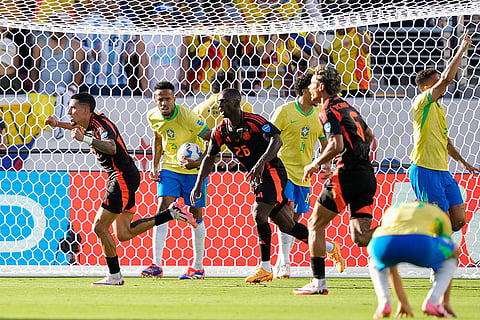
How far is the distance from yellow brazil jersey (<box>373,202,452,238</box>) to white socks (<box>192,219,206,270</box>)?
3.72m

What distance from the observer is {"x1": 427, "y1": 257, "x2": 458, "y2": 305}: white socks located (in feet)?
11.4

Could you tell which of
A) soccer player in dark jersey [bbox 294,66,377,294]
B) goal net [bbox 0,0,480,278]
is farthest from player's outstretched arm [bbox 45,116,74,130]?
soccer player in dark jersey [bbox 294,66,377,294]

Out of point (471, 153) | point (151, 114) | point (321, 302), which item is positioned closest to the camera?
point (321, 302)

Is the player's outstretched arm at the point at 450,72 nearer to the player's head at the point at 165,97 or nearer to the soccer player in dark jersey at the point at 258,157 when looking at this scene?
the soccer player in dark jersey at the point at 258,157

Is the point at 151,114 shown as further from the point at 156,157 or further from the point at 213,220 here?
the point at 213,220

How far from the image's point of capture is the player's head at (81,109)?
20.1 ft

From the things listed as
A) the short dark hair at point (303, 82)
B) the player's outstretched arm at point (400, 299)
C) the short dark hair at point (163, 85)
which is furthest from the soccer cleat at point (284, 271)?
the player's outstretched arm at point (400, 299)

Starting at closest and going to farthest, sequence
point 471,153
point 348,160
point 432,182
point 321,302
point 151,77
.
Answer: point 321,302, point 348,160, point 432,182, point 471,153, point 151,77

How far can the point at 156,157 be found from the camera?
742 cm

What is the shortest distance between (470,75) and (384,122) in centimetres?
177

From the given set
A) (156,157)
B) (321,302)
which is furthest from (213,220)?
(321,302)

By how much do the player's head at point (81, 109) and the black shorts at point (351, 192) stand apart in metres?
2.18

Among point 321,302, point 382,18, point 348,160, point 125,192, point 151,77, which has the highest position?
point 382,18

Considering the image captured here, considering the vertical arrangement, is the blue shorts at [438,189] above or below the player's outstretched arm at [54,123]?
below
